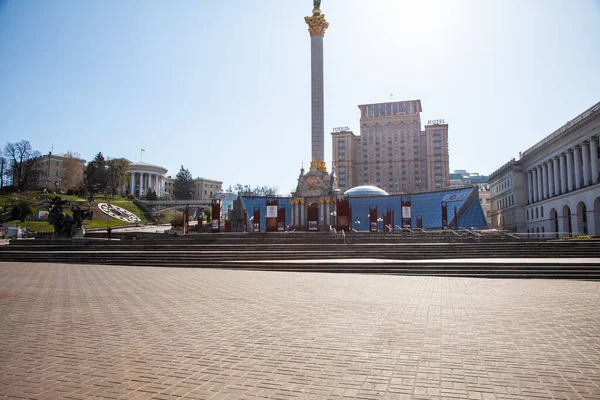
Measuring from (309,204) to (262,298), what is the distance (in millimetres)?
52193

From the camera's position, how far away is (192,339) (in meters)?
7.64

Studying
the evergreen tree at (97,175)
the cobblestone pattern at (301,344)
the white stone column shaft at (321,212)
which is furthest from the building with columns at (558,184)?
the evergreen tree at (97,175)

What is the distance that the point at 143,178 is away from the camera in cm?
12988

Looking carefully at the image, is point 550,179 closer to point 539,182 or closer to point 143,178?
point 539,182

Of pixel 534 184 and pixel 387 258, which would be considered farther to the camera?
pixel 534 184

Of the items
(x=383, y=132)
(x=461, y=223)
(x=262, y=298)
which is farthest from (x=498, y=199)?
(x=262, y=298)

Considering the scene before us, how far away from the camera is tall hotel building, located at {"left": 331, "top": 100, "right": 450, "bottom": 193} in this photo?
13162 centimetres

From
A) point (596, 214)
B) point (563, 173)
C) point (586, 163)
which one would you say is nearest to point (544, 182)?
point (563, 173)

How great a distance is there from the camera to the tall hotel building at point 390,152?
432 feet

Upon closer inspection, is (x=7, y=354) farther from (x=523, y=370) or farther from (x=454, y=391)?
(x=523, y=370)

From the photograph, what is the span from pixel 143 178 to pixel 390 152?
74970mm

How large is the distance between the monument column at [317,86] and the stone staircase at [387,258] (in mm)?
30913

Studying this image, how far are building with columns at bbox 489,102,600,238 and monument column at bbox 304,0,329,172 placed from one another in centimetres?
3029

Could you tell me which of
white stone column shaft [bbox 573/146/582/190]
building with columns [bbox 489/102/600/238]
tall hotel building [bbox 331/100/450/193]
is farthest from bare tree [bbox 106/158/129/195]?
white stone column shaft [bbox 573/146/582/190]
